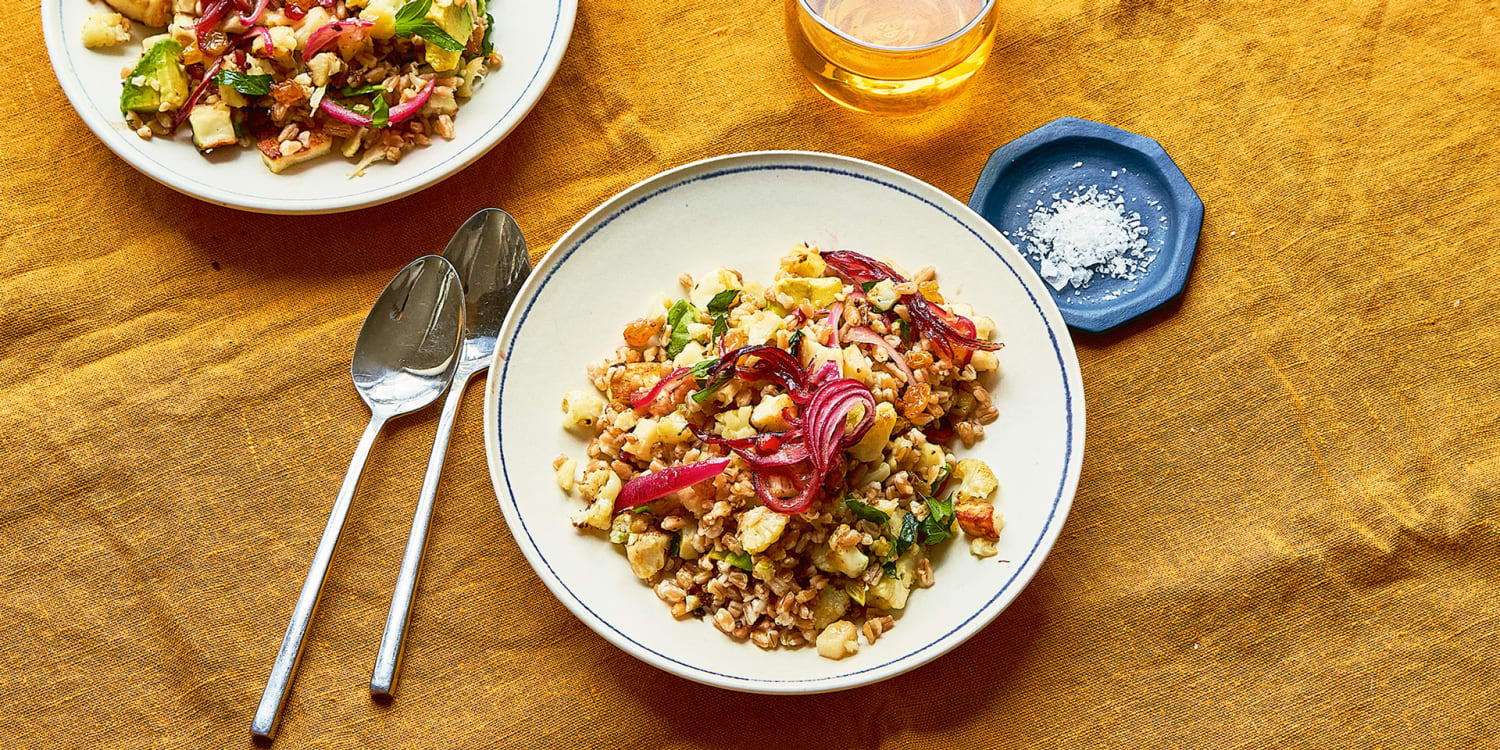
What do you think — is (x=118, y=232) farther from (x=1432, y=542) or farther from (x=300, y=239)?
(x=1432, y=542)

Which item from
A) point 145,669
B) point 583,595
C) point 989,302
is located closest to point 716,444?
point 583,595

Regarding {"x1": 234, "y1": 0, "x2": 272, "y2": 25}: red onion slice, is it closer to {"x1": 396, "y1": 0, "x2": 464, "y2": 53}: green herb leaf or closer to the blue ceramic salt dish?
{"x1": 396, "y1": 0, "x2": 464, "y2": 53}: green herb leaf

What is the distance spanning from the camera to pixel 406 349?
8.04 ft

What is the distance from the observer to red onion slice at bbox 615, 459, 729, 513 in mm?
2053

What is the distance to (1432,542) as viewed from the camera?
2.50 metres

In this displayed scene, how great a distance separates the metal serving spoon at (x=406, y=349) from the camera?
243cm

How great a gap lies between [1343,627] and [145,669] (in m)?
2.77

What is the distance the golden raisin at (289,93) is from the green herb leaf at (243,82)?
0.03m

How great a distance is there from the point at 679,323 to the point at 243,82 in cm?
112


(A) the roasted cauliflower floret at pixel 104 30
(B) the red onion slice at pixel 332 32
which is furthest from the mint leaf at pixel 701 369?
(A) the roasted cauliflower floret at pixel 104 30

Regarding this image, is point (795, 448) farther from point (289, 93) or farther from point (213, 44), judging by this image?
point (213, 44)

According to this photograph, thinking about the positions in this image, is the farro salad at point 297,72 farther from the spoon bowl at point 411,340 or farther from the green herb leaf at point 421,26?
the spoon bowl at point 411,340

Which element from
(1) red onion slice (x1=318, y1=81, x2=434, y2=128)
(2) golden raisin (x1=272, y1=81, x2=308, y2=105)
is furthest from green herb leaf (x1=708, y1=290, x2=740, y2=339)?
(2) golden raisin (x1=272, y1=81, x2=308, y2=105)

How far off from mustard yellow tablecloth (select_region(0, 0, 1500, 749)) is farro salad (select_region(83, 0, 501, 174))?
0.72 ft
